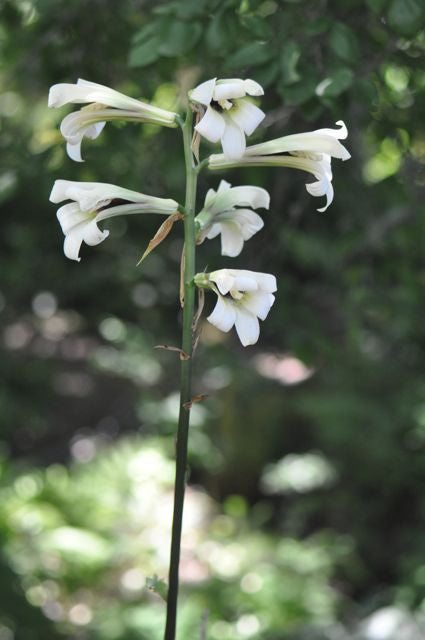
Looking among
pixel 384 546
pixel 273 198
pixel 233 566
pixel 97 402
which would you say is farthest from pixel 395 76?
pixel 97 402

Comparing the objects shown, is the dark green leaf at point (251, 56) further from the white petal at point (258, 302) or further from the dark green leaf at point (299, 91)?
the white petal at point (258, 302)

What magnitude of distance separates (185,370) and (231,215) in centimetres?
29

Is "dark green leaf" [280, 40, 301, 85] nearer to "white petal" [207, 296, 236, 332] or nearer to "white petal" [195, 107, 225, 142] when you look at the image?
"white petal" [195, 107, 225, 142]

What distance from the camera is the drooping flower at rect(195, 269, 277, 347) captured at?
1157mm

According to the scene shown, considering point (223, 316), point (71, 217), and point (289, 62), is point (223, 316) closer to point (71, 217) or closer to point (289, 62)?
point (71, 217)

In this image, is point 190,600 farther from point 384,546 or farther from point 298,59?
point 298,59

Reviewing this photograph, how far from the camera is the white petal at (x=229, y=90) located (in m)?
→ 1.14

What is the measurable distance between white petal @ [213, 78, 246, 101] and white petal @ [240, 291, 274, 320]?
0.93ft

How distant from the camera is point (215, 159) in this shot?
4.17 ft

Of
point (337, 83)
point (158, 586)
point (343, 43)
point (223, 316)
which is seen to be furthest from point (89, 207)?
point (343, 43)

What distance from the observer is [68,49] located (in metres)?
2.52

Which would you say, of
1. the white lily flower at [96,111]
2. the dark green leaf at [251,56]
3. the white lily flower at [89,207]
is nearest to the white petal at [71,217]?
the white lily flower at [89,207]

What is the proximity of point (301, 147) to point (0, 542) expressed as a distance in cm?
295

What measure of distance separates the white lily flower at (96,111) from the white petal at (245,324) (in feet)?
1.08
